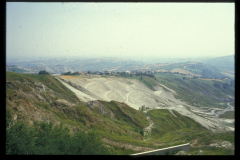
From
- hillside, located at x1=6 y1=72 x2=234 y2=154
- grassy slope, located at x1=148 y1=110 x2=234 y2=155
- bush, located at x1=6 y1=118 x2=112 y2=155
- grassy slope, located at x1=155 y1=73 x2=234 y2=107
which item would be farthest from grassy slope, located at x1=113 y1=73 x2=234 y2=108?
bush, located at x1=6 y1=118 x2=112 y2=155

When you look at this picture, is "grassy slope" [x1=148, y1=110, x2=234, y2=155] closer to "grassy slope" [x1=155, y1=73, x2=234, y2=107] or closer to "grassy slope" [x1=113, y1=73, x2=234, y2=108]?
"grassy slope" [x1=113, y1=73, x2=234, y2=108]

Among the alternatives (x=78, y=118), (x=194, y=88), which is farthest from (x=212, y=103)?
(x=78, y=118)

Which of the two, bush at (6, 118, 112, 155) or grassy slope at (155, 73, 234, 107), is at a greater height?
bush at (6, 118, 112, 155)

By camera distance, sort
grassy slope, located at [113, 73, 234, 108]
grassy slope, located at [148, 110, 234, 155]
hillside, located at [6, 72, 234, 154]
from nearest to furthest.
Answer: grassy slope, located at [148, 110, 234, 155] < hillside, located at [6, 72, 234, 154] < grassy slope, located at [113, 73, 234, 108]

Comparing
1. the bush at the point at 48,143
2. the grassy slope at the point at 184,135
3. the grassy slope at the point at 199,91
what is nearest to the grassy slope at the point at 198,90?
the grassy slope at the point at 199,91

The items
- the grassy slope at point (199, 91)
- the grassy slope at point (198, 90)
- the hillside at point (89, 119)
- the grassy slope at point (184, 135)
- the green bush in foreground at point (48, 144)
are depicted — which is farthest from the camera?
the grassy slope at point (199, 91)

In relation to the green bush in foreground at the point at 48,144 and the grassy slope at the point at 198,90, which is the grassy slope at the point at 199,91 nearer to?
the grassy slope at the point at 198,90

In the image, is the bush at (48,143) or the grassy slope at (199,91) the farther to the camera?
the grassy slope at (199,91)

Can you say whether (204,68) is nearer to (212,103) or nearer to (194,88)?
(194,88)

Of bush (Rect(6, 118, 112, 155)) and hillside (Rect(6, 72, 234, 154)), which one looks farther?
hillside (Rect(6, 72, 234, 154))

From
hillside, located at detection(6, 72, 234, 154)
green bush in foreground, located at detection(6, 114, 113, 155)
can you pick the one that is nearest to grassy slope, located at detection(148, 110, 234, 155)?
hillside, located at detection(6, 72, 234, 154)

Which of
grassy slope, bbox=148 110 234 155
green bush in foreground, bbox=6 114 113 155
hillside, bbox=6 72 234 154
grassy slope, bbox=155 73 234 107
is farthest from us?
grassy slope, bbox=155 73 234 107

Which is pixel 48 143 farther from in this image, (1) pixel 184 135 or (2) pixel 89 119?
(1) pixel 184 135
